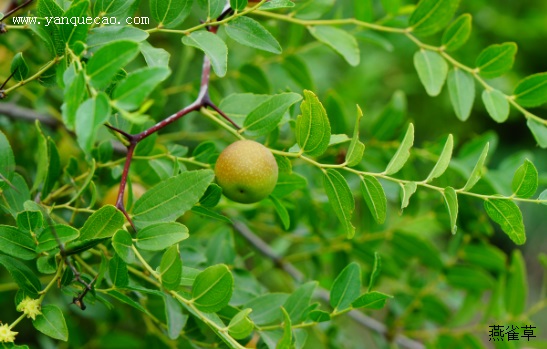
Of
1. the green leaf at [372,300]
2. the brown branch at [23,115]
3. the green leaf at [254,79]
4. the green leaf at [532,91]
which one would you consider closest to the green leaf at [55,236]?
the green leaf at [372,300]

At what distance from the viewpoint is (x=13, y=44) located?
1.24 m

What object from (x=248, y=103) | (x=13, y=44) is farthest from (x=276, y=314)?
(x=13, y=44)

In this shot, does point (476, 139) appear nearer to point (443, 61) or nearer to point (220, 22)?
point (443, 61)

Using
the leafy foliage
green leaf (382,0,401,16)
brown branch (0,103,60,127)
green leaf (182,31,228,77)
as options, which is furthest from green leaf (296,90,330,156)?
brown branch (0,103,60,127)

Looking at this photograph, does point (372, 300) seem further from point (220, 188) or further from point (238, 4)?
point (238, 4)

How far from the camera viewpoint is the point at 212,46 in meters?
0.76

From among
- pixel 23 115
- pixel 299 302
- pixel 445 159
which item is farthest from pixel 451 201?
pixel 23 115

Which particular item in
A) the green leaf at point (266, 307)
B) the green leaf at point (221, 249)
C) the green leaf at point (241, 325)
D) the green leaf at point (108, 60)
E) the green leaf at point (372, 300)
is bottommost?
the green leaf at point (221, 249)

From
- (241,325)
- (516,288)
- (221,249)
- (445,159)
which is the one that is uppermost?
(445,159)

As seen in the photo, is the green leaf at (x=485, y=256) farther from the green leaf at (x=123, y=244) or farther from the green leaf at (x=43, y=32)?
the green leaf at (x=43, y=32)

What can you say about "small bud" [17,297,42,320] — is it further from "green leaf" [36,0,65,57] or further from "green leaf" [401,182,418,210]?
"green leaf" [401,182,418,210]

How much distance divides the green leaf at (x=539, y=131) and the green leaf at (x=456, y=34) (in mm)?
173

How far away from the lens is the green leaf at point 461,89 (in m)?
1.02

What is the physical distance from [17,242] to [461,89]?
2.26 feet
